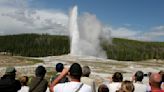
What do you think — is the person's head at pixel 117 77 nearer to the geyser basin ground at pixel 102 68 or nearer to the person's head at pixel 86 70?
the person's head at pixel 86 70

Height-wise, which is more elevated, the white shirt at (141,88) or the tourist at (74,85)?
the tourist at (74,85)

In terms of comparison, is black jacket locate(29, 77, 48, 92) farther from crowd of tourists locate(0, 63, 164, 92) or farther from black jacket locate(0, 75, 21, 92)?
black jacket locate(0, 75, 21, 92)

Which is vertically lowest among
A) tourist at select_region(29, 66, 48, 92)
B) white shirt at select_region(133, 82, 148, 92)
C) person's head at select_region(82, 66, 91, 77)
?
white shirt at select_region(133, 82, 148, 92)

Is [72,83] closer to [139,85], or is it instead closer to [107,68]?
[139,85]

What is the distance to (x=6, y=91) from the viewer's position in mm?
9914

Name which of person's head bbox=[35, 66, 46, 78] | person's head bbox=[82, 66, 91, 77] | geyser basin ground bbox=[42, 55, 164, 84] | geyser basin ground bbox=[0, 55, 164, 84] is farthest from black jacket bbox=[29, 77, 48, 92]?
geyser basin ground bbox=[42, 55, 164, 84]

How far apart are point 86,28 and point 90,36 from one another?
4198mm

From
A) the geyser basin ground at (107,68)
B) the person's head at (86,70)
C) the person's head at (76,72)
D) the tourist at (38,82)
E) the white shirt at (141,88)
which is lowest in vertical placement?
the geyser basin ground at (107,68)

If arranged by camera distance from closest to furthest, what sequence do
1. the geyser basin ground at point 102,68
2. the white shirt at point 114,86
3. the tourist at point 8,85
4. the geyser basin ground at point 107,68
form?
the tourist at point 8,85, the white shirt at point 114,86, the geyser basin ground at point 102,68, the geyser basin ground at point 107,68

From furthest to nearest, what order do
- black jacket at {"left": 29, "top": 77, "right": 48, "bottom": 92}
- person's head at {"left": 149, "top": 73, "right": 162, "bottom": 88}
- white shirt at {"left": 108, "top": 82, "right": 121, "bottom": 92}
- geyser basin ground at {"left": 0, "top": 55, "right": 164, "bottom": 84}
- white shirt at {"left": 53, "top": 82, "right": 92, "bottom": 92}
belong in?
1. geyser basin ground at {"left": 0, "top": 55, "right": 164, "bottom": 84}
2. white shirt at {"left": 108, "top": 82, "right": 121, "bottom": 92}
3. black jacket at {"left": 29, "top": 77, "right": 48, "bottom": 92}
4. person's head at {"left": 149, "top": 73, "right": 162, "bottom": 88}
5. white shirt at {"left": 53, "top": 82, "right": 92, "bottom": 92}

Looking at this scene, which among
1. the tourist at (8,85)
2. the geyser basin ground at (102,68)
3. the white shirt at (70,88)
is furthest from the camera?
the geyser basin ground at (102,68)

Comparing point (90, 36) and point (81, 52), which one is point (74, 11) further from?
point (90, 36)

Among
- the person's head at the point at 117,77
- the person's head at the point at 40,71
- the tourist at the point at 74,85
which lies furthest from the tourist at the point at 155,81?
the person's head at the point at 40,71

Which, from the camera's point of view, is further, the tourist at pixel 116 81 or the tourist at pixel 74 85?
the tourist at pixel 116 81
